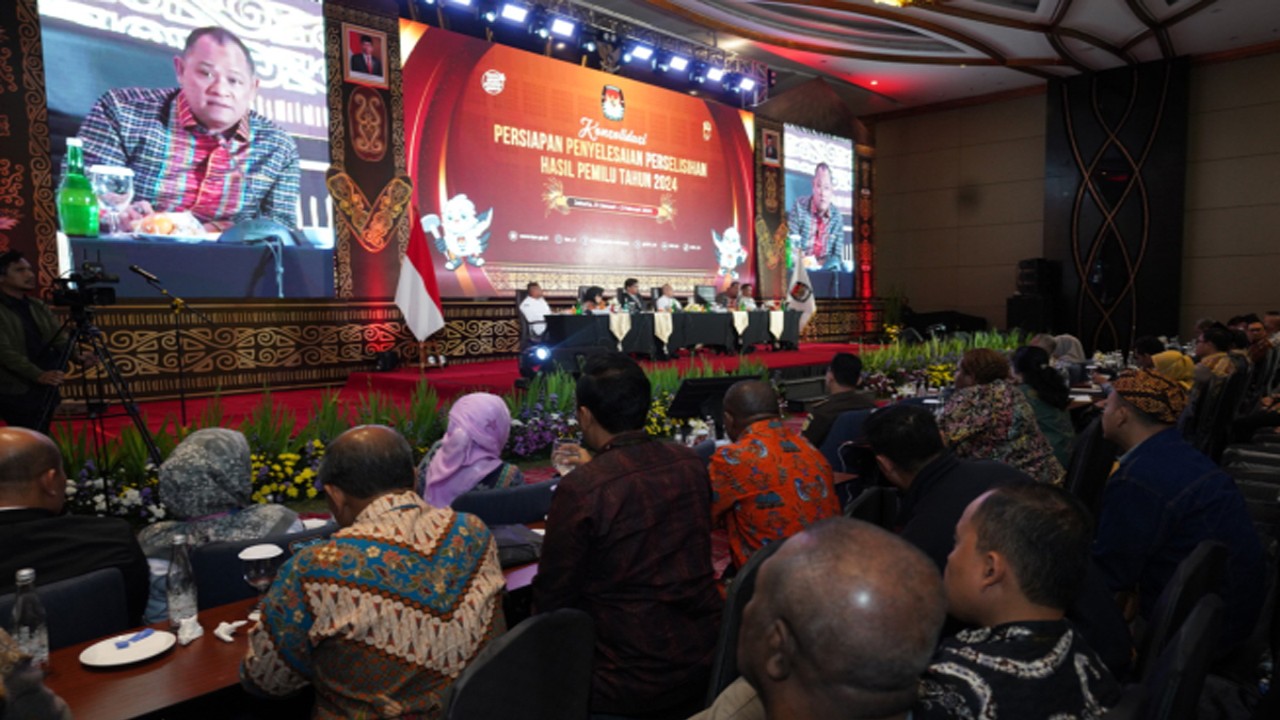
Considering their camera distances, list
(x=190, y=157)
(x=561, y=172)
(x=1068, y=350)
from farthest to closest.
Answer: (x=561, y=172) → (x=1068, y=350) → (x=190, y=157)

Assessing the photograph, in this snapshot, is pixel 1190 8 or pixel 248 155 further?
pixel 1190 8

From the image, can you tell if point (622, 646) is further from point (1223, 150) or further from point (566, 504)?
point (1223, 150)

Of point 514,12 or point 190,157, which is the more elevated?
point 514,12

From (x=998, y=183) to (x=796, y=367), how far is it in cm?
781

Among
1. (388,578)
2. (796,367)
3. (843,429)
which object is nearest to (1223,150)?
(796,367)

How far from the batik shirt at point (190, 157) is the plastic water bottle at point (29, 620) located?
6276 millimetres

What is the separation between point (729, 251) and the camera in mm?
12117

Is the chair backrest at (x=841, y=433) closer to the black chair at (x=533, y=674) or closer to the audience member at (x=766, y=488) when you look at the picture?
the audience member at (x=766, y=488)

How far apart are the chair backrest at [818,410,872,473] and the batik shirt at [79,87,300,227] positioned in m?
6.10

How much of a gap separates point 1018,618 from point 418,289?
7.20m

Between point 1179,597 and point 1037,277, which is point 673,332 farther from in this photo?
point 1179,597

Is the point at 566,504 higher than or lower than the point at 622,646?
higher

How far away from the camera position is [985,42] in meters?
11.0

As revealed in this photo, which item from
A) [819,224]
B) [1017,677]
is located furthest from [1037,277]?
[1017,677]
